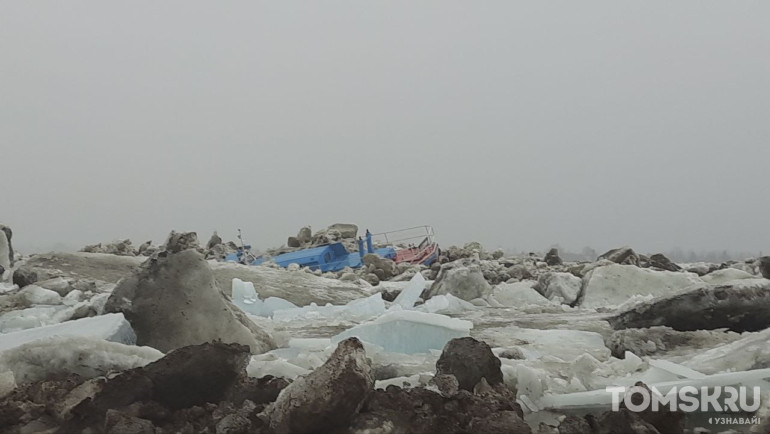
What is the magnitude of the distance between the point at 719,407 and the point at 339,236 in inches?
702

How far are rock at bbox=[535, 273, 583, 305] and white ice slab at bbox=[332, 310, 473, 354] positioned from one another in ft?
10.8

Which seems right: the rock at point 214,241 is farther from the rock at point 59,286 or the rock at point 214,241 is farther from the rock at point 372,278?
the rock at point 59,286

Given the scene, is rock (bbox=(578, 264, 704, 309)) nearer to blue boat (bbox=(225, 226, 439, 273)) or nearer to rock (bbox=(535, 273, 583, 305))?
rock (bbox=(535, 273, 583, 305))

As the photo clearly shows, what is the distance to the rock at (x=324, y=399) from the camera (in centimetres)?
140

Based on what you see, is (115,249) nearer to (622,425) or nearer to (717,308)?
(717,308)

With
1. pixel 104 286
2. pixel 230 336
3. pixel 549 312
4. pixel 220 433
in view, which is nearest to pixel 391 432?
pixel 220 433

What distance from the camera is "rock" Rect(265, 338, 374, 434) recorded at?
4.60 ft

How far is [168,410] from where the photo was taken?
5.09 feet

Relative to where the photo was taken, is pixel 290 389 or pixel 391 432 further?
pixel 290 389

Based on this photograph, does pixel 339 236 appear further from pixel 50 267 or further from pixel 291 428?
pixel 291 428

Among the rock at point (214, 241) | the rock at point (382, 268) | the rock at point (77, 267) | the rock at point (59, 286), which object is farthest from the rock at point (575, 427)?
the rock at point (214, 241)

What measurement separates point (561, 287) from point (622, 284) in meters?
0.56

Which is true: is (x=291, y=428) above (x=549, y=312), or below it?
above

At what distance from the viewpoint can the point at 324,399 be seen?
1.41 m
